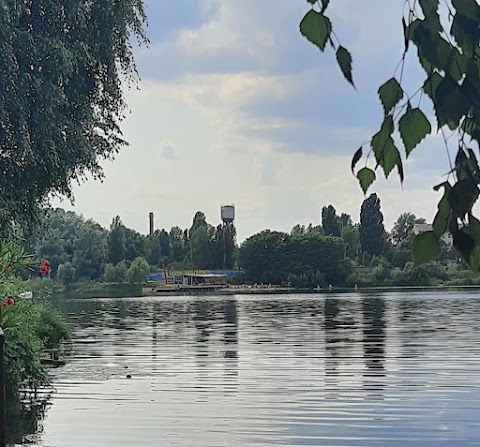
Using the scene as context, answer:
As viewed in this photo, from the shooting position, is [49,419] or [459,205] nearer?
[459,205]

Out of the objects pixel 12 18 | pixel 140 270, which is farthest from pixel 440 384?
pixel 140 270

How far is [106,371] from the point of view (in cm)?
1861

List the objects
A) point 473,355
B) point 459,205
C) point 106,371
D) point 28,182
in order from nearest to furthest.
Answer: point 459,205, point 28,182, point 106,371, point 473,355

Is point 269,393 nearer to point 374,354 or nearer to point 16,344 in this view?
point 16,344

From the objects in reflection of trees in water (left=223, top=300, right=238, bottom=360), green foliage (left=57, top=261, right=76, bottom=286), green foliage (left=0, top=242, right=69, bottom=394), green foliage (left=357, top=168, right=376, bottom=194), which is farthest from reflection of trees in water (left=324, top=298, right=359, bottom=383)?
green foliage (left=57, top=261, right=76, bottom=286)

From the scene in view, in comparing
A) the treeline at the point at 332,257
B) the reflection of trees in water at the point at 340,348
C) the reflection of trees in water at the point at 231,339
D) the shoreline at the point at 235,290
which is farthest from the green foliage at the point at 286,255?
the reflection of trees in water at the point at 340,348

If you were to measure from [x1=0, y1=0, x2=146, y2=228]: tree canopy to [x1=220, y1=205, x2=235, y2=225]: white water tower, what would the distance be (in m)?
128

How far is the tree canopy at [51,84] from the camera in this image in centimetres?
1590

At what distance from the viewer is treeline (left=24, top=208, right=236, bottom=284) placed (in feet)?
427

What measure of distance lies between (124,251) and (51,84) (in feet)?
396

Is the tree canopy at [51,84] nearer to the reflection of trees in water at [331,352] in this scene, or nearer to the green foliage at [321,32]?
the reflection of trees in water at [331,352]

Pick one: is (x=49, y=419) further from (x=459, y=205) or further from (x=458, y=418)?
(x=459, y=205)

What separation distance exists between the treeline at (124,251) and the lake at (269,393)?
10373 cm

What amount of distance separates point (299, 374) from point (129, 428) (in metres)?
6.50
